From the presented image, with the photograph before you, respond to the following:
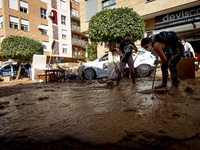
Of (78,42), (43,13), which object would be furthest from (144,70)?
(78,42)

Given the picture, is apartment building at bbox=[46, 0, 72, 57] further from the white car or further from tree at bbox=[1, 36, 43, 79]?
the white car

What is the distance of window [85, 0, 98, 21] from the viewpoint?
13.8 metres

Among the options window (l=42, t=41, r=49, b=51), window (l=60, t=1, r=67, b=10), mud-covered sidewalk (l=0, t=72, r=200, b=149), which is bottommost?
mud-covered sidewalk (l=0, t=72, r=200, b=149)

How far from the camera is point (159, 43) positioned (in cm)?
258

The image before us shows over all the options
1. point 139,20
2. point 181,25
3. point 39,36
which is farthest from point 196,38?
point 39,36

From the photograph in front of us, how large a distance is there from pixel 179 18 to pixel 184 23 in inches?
21.3

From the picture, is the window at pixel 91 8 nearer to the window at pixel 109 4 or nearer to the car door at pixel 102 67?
the window at pixel 109 4

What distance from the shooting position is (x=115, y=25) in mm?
6883

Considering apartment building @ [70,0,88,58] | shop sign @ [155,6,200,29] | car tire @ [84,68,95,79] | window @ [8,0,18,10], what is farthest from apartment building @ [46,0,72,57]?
shop sign @ [155,6,200,29]

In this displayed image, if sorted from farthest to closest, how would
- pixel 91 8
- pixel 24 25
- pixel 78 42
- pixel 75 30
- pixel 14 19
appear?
pixel 78 42, pixel 75 30, pixel 24 25, pixel 14 19, pixel 91 8

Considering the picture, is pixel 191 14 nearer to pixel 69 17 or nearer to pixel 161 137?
pixel 161 137

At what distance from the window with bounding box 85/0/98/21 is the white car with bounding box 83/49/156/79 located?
26.7 feet

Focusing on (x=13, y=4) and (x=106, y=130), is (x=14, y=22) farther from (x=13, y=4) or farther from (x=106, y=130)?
(x=106, y=130)

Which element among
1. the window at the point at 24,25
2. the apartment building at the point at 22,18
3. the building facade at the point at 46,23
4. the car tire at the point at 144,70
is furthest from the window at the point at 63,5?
the car tire at the point at 144,70
